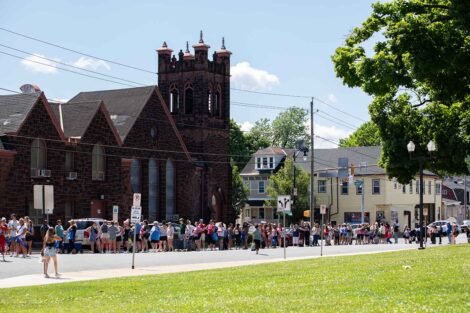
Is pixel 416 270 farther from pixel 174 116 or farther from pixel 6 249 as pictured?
pixel 174 116

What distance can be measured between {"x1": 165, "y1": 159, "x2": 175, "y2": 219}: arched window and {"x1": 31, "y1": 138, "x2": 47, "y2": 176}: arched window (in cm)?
1590

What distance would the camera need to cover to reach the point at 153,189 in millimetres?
71812

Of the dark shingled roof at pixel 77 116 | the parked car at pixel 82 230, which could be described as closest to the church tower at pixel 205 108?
the dark shingled roof at pixel 77 116

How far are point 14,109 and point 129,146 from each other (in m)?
11.5

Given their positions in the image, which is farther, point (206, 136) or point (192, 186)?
point (206, 136)

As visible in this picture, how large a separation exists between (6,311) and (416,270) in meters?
9.95

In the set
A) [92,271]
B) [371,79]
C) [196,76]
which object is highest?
[196,76]

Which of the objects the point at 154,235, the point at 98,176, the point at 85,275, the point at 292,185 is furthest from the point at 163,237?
the point at 292,185

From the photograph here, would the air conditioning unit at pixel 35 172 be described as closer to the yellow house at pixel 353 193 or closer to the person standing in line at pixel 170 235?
the person standing in line at pixel 170 235

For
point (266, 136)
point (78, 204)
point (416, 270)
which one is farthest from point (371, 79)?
point (266, 136)

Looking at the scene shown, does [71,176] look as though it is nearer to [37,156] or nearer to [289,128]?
[37,156]

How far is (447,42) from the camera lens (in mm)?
23828

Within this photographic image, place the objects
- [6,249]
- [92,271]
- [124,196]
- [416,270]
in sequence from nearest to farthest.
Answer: [416,270] < [92,271] < [6,249] < [124,196]

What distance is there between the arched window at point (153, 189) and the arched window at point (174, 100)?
12170mm
